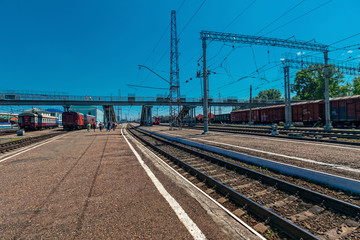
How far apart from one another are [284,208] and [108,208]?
3.53 metres

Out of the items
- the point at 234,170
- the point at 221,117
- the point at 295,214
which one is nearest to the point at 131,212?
the point at 295,214

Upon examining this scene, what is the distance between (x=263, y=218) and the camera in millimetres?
3111

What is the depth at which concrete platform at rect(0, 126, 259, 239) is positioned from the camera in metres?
2.67

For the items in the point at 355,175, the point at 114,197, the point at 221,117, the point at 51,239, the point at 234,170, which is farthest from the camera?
the point at 221,117

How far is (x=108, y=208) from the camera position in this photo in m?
3.42

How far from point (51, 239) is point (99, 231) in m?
0.65

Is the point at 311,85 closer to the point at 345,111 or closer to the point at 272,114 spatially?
the point at 272,114

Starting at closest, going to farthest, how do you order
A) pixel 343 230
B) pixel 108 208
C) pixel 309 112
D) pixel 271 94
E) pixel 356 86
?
1. pixel 343 230
2. pixel 108 208
3. pixel 309 112
4. pixel 356 86
5. pixel 271 94

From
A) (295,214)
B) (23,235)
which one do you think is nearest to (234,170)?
(295,214)

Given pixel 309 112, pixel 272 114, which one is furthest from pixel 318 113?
pixel 272 114

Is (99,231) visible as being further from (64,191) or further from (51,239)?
(64,191)

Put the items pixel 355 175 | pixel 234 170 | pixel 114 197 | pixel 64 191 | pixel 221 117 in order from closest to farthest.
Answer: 1. pixel 114 197
2. pixel 64 191
3. pixel 355 175
4. pixel 234 170
5. pixel 221 117

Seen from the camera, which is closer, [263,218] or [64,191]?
[263,218]

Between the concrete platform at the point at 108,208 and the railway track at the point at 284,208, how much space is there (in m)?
0.47
